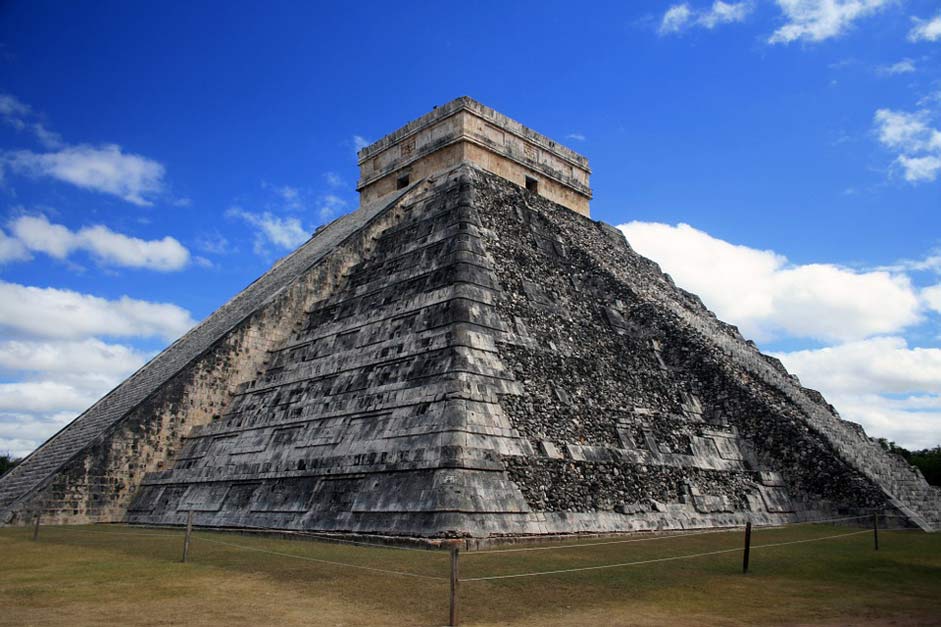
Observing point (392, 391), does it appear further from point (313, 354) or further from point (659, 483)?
point (659, 483)

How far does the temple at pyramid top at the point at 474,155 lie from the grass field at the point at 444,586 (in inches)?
454

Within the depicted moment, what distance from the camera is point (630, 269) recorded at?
20.3 m

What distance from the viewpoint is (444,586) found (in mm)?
6875

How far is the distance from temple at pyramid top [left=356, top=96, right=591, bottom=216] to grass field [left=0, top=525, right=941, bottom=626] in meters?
11.5

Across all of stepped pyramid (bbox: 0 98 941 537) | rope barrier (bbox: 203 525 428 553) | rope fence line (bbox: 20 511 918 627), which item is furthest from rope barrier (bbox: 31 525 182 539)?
rope barrier (bbox: 203 525 428 553)

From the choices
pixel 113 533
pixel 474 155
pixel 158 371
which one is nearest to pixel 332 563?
pixel 113 533

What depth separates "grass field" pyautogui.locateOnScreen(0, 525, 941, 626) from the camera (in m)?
5.76

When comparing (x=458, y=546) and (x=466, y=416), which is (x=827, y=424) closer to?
(x=466, y=416)

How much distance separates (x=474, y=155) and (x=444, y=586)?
13.4 meters

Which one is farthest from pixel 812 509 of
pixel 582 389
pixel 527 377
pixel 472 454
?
pixel 472 454

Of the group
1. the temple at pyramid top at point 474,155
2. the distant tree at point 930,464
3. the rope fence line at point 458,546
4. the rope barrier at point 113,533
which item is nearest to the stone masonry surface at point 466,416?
the rope fence line at point 458,546

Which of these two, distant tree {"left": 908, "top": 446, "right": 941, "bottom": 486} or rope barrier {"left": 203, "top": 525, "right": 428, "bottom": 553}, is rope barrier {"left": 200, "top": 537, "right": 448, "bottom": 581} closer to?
rope barrier {"left": 203, "top": 525, "right": 428, "bottom": 553}

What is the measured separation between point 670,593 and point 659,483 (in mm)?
5442

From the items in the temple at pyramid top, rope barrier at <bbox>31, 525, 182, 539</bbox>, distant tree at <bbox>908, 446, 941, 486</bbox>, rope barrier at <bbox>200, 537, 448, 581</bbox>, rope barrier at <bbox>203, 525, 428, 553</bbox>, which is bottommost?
rope barrier at <bbox>31, 525, 182, 539</bbox>
